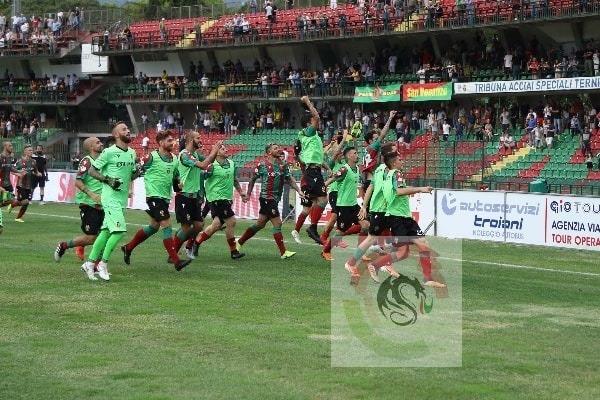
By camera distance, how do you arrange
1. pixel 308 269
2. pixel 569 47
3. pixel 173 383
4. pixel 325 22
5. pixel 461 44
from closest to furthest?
pixel 173 383 → pixel 308 269 → pixel 569 47 → pixel 461 44 → pixel 325 22

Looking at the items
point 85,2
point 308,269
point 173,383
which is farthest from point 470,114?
point 85,2

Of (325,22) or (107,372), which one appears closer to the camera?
(107,372)

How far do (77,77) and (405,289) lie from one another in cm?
6199

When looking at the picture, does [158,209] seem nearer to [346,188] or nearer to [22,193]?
[346,188]

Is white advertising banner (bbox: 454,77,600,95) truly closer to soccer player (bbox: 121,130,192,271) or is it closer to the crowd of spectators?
soccer player (bbox: 121,130,192,271)

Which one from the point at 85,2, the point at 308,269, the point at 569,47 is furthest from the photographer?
the point at 85,2

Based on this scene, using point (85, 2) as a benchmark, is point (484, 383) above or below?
below

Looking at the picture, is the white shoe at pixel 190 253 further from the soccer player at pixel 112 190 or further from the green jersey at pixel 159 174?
the soccer player at pixel 112 190

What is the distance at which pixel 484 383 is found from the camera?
9.52 meters

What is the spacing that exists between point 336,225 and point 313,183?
963 millimetres

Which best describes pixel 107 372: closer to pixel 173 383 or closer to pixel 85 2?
pixel 173 383

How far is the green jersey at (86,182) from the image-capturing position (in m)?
17.6

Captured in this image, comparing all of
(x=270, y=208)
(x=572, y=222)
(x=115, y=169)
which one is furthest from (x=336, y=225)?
(x=115, y=169)

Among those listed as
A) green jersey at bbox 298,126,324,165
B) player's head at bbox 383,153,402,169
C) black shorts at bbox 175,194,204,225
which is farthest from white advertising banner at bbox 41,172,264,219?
player's head at bbox 383,153,402,169
